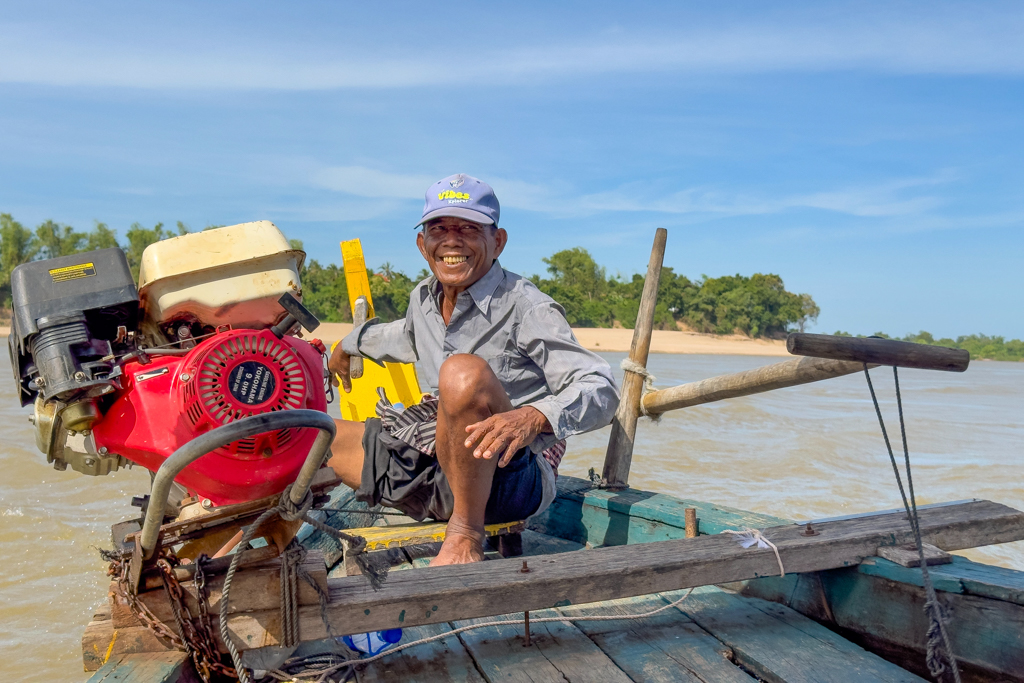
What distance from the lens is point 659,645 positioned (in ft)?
5.81

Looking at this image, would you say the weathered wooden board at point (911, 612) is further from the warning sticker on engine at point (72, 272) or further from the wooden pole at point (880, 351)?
the warning sticker on engine at point (72, 272)

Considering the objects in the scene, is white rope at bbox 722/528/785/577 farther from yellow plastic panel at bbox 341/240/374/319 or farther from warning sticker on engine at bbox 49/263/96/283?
yellow plastic panel at bbox 341/240/374/319

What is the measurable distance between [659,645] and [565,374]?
2.39 feet

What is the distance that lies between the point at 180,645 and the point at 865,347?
4.29 feet

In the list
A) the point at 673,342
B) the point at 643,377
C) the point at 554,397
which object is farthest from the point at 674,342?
the point at 554,397

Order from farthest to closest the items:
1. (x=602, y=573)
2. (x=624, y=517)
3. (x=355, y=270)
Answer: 1. (x=355, y=270)
2. (x=624, y=517)
3. (x=602, y=573)

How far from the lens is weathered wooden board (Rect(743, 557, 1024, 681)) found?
5.21 ft

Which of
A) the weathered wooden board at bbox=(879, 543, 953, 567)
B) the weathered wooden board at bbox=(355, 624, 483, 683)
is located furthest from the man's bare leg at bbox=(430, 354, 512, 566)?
the weathered wooden board at bbox=(879, 543, 953, 567)

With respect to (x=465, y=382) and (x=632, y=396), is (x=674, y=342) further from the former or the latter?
(x=465, y=382)

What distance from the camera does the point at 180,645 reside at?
137 cm

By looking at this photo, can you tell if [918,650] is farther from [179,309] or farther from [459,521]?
[179,309]

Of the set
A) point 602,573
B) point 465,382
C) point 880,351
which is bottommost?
point 602,573

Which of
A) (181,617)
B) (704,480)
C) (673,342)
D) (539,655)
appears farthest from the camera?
(673,342)

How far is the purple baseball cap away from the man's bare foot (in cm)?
90
